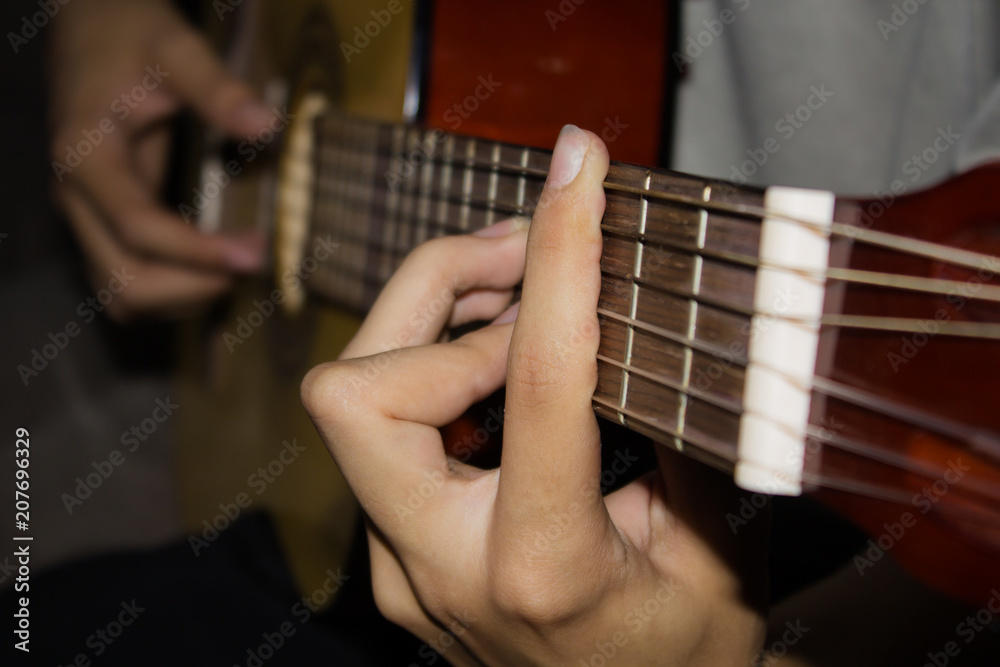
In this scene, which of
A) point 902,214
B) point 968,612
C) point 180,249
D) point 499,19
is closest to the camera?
point 902,214

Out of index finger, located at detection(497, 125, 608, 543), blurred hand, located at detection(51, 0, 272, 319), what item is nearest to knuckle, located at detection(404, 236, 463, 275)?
index finger, located at detection(497, 125, 608, 543)

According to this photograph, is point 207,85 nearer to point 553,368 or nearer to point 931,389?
point 553,368

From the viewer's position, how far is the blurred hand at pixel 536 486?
0.44m

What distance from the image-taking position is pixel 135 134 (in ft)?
4.37

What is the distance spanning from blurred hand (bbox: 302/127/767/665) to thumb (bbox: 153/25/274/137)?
0.72m

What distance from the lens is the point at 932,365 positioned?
13.9 inches

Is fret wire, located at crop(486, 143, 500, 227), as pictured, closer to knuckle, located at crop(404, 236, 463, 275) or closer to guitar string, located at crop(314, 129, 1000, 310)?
knuckle, located at crop(404, 236, 463, 275)

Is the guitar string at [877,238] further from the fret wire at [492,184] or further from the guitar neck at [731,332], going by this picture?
the fret wire at [492,184]

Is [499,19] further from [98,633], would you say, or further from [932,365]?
[98,633]

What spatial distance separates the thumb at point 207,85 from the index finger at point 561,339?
85 cm

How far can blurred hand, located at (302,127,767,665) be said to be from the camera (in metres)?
0.44

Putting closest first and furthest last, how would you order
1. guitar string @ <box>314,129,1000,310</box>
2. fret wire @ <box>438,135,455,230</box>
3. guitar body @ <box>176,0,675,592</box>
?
guitar string @ <box>314,129,1000,310</box> < fret wire @ <box>438,135,455,230</box> < guitar body @ <box>176,0,675,592</box>

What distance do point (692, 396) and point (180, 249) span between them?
41.0 inches

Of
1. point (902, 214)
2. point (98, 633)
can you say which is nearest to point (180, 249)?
point (98, 633)
